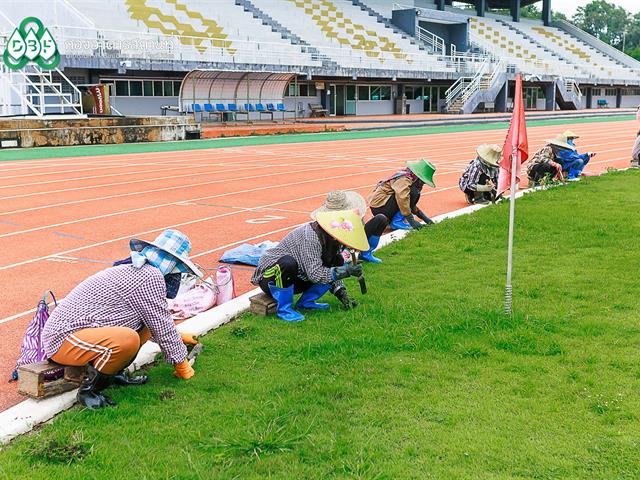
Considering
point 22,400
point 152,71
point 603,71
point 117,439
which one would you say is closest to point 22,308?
point 22,400

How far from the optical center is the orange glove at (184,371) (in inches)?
196

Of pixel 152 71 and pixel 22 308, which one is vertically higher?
pixel 152 71

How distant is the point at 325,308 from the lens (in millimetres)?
6598

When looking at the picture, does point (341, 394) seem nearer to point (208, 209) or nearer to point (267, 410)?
point (267, 410)

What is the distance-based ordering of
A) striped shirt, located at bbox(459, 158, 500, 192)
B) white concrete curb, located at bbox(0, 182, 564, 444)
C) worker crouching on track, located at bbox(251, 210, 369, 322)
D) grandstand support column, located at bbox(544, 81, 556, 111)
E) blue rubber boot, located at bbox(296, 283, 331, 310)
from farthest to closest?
1. grandstand support column, located at bbox(544, 81, 556, 111)
2. striped shirt, located at bbox(459, 158, 500, 192)
3. blue rubber boot, located at bbox(296, 283, 331, 310)
4. worker crouching on track, located at bbox(251, 210, 369, 322)
5. white concrete curb, located at bbox(0, 182, 564, 444)

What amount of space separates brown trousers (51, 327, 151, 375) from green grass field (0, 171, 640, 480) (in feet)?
0.91

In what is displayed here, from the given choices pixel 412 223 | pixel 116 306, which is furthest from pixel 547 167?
pixel 116 306

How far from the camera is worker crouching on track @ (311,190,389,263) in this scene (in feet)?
21.0

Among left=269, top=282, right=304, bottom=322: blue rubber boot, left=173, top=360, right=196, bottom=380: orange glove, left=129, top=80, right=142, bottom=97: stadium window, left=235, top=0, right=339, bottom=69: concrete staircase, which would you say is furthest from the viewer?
left=235, top=0, right=339, bottom=69: concrete staircase

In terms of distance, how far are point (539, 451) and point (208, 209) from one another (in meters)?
9.09

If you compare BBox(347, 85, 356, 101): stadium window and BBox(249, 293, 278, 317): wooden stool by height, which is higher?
BBox(347, 85, 356, 101): stadium window

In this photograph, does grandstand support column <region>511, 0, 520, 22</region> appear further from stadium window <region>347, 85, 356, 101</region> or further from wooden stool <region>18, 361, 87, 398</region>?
wooden stool <region>18, 361, 87, 398</region>

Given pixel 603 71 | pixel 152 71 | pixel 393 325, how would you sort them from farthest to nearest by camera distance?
pixel 603 71 → pixel 152 71 → pixel 393 325

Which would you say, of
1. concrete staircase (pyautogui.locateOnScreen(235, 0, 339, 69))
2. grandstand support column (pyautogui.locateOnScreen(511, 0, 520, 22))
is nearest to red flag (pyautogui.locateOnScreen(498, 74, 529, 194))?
concrete staircase (pyautogui.locateOnScreen(235, 0, 339, 69))
